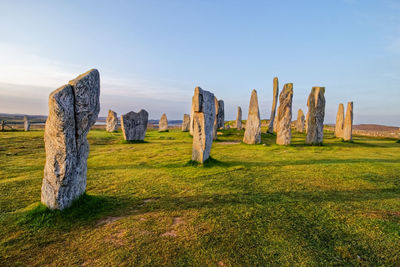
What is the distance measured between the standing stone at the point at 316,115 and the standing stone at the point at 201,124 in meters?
10.5

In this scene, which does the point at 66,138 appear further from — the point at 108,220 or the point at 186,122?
the point at 186,122

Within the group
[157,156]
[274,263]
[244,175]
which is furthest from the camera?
[157,156]

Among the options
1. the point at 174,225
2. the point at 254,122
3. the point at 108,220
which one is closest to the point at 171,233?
the point at 174,225

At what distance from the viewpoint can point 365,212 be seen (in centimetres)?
466

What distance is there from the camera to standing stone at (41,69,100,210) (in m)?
4.10

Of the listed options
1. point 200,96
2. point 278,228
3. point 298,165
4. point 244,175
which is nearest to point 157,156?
point 200,96

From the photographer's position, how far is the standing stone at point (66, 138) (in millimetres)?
4098

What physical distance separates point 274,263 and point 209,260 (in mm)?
940

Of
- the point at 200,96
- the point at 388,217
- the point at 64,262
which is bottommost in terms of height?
the point at 64,262

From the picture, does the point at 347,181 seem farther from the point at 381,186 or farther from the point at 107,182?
the point at 107,182

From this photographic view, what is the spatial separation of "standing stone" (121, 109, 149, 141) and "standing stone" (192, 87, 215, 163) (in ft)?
29.0

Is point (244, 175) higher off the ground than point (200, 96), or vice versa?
point (200, 96)

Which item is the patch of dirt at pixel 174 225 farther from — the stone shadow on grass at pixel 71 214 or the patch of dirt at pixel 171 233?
the stone shadow on grass at pixel 71 214

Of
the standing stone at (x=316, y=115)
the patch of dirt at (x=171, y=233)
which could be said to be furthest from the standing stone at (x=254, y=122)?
the patch of dirt at (x=171, y=233)
